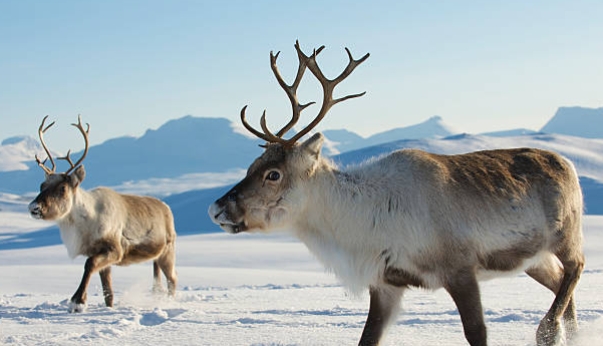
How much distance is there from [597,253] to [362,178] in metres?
22.0

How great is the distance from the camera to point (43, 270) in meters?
16.5

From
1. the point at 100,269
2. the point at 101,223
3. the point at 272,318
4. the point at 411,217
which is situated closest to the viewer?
the point at 411,217

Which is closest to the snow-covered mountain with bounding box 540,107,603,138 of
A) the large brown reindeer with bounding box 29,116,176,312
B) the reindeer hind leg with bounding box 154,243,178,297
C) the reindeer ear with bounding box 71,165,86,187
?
the reindeer hind leg with bounding box 154,243,178,297

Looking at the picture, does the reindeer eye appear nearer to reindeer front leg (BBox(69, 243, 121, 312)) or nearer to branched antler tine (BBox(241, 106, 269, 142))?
branched antler tine (BBox(241, 106, 269, 142))

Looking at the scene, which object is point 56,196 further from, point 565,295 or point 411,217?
point 565,295

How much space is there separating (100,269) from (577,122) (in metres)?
186

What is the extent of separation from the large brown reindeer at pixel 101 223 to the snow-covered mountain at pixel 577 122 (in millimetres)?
177474

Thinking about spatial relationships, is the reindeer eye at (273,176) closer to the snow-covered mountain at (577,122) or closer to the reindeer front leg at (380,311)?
the reindeer front leg at (380,311)

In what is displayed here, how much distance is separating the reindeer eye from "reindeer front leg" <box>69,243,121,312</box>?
415cm

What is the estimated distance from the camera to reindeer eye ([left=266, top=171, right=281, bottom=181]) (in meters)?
4.41

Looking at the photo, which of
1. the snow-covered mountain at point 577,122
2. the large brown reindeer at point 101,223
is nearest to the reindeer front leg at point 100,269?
the large brown reindeer at point 101,223

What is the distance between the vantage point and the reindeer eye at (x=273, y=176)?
14.5 feet

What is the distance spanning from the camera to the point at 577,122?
17912 centimetres

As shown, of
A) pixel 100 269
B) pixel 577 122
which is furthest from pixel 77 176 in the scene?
pixel 577 122
